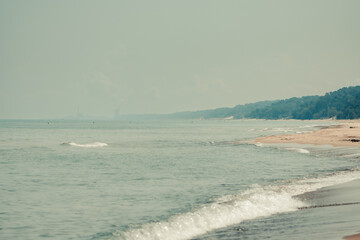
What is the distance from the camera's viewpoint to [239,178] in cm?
2389

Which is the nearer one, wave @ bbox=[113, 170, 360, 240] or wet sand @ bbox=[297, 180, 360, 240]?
wet sand @ bbox=[297, 180, 360, 240]

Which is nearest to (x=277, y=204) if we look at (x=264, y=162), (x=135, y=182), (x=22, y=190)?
(x=135, y=182)

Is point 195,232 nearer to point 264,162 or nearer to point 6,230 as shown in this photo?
point 6,230

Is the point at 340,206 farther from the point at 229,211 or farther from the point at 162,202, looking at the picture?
the point at 162,202

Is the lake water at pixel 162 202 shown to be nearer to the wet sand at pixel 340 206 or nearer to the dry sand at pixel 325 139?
the wet sand at pixel 340 206

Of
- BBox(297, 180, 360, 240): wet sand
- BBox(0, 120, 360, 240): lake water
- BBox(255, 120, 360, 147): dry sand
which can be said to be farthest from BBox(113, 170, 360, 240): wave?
BBox(255, 120, 360, 147): dry sand

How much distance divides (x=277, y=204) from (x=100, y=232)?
741 centimetres

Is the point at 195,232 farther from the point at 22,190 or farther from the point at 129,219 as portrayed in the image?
the point at 22,190

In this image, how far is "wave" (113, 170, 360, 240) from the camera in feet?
40.5

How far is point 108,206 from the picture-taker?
15.8m

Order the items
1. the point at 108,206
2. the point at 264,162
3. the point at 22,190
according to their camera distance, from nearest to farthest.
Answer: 1. the point at 108,206
2. the point at 22,190
3. the point at 264,162

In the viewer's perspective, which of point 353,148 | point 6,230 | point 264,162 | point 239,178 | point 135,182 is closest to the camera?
point 6,230

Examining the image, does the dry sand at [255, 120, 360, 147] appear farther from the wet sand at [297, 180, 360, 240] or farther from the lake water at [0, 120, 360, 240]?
the wet sand at [297, 180, 360, 240]

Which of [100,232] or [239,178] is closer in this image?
[100,232]
